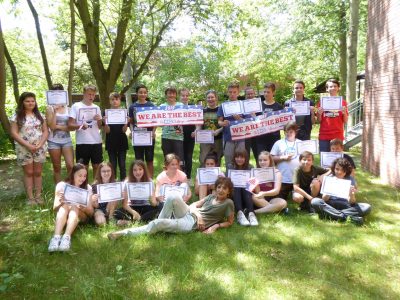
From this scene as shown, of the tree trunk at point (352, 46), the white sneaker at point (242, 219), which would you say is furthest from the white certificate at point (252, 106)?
the tree trunk at point (352, 46)

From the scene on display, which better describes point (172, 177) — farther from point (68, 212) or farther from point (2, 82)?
point (2, 82)

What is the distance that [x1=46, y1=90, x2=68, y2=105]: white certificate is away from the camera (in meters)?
5.75

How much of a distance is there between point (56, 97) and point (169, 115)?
1.86 meters

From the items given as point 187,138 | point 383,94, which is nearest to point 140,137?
point 187,138

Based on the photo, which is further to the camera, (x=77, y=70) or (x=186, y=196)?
(x=77, y=70)

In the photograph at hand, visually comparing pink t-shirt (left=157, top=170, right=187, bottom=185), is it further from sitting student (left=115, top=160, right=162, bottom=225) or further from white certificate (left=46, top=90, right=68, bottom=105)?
white certificate (left=46, top=90, right=68, bottom=105)

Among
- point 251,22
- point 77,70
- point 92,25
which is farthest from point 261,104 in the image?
point 77,70

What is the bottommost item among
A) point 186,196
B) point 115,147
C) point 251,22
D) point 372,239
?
point 372,239

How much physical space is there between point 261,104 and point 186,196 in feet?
7.24

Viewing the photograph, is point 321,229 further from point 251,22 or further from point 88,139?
point 251,22

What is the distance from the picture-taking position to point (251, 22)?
530 inches

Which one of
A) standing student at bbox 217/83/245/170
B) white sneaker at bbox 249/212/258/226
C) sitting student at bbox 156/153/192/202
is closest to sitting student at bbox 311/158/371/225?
white sneaker at bbox 249/212/258/226

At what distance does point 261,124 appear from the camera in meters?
6.28

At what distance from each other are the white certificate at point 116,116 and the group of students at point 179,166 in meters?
0.10
